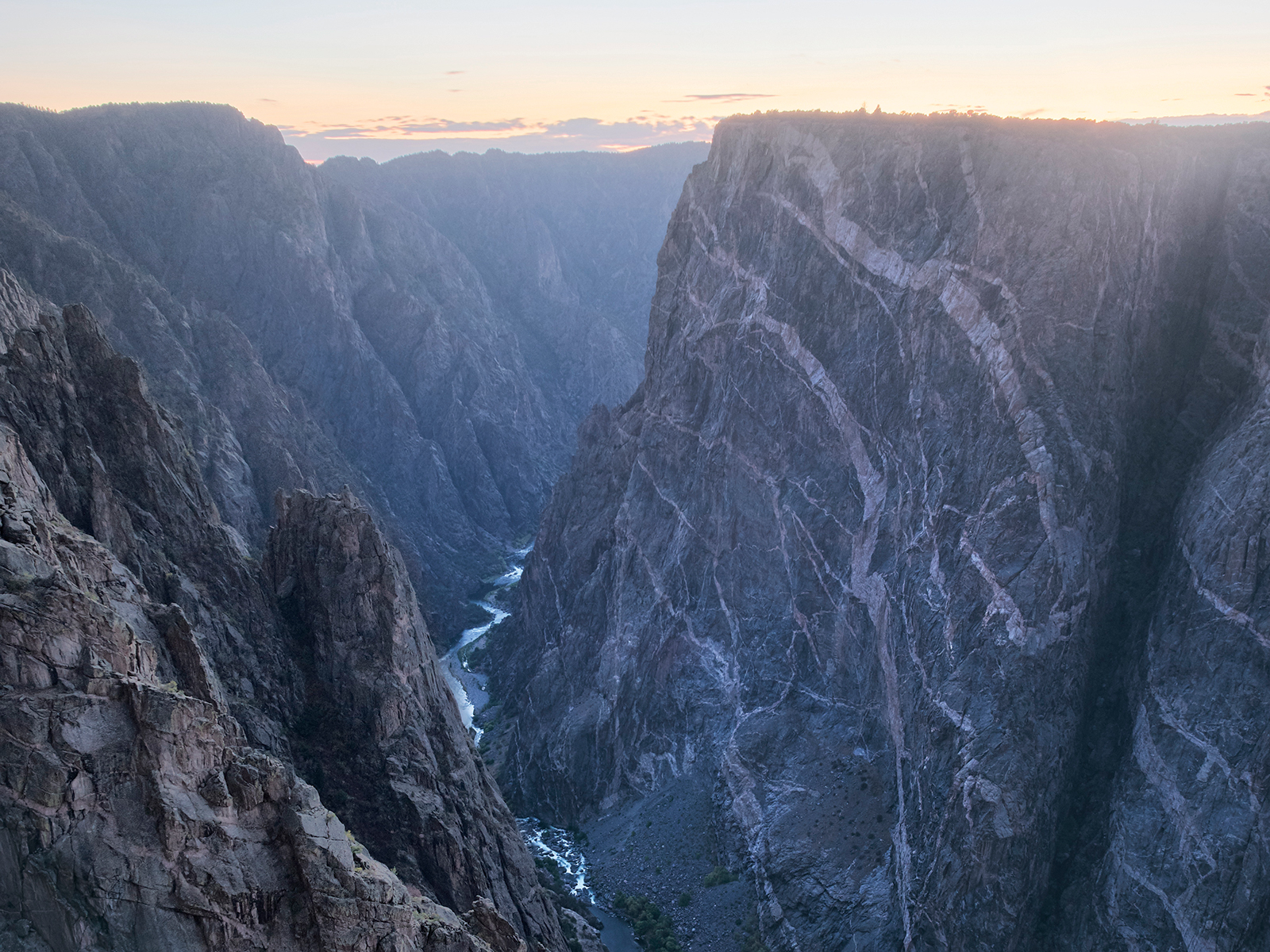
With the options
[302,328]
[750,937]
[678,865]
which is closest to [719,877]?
[678,865]

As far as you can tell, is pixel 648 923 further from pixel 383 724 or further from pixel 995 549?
pixel 995 549

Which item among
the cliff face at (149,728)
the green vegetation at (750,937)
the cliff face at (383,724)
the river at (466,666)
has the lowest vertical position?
the river at (466,666)

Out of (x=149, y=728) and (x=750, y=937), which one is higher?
(x=149, y=728)

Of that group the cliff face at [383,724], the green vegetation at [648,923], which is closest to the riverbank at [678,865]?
the green vegetation at [648,923]

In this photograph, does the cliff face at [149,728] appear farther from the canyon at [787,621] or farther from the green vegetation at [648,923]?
the green vegetation at [648,923]

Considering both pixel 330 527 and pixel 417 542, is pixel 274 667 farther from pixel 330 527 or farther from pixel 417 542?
pixel 417 542

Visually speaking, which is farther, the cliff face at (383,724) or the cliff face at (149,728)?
the cliff face at (383,724)

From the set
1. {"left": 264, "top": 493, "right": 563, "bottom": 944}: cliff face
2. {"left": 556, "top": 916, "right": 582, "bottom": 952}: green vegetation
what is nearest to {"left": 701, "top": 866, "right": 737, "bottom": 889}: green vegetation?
{"left": 556, "top": 916, "right": 582, "bottom": 952}: green vegetation

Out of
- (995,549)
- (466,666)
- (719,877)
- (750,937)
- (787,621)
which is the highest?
(995,549)
